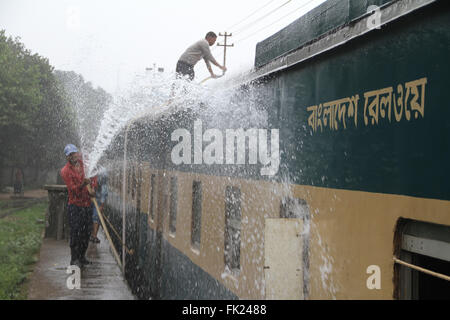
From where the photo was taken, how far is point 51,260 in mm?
12219

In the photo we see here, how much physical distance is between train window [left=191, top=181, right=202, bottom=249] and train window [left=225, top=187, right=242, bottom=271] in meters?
1.27

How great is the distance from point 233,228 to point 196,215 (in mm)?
1622

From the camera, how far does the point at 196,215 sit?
689 centimetres

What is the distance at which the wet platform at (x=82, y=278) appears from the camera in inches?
350

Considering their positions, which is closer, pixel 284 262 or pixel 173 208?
pixel 284 262

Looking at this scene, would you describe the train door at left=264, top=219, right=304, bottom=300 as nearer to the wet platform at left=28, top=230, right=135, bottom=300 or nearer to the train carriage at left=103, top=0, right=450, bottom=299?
the train carriage at left=103, top=0, right=450, bottom=299

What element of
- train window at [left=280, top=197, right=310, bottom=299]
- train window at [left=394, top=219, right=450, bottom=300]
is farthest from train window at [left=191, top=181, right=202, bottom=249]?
train window at [left=394, top=219, right=450, bottom=300]

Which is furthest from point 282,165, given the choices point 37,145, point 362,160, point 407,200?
point 37,145

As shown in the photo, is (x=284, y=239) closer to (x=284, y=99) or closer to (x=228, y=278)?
(x=284, y=99)

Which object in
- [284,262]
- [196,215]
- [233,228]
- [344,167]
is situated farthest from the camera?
[196,215]

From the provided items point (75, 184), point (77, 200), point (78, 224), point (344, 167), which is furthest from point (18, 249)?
point (344, 167)

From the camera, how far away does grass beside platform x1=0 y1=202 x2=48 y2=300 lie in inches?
380

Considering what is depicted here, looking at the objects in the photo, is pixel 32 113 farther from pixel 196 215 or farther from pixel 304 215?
pixel 304 215

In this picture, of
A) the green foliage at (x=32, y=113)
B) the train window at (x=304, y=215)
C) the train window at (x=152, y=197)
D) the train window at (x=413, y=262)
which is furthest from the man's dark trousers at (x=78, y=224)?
the green foliage at (x=32, y=113)
